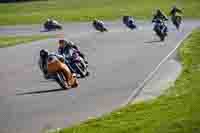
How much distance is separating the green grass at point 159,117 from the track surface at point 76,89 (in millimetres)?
775

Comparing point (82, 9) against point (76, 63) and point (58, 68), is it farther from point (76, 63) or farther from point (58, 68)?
point (58, 68)

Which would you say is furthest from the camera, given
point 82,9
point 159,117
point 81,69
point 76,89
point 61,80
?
point 82,9

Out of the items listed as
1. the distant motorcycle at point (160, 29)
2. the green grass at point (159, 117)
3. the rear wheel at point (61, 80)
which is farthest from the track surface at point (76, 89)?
the green grass at point (159, 117)

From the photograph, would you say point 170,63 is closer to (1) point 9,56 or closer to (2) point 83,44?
(1) point 9,56

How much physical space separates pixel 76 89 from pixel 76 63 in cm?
272

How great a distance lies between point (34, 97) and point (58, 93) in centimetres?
84

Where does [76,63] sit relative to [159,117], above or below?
below

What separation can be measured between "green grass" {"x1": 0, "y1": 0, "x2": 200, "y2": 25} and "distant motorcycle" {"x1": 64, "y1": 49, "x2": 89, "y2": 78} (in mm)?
40097

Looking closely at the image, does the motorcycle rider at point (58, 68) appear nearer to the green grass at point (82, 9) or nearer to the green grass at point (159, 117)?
the green grass at point (159, 117)

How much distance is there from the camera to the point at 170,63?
23750 mm

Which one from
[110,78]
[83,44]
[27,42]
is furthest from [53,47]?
[110,78]

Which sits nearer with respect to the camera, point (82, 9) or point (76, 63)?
point (76, 63)

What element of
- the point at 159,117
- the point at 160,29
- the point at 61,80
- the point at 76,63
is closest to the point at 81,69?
the point at 76,63

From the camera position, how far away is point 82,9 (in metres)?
77.3
